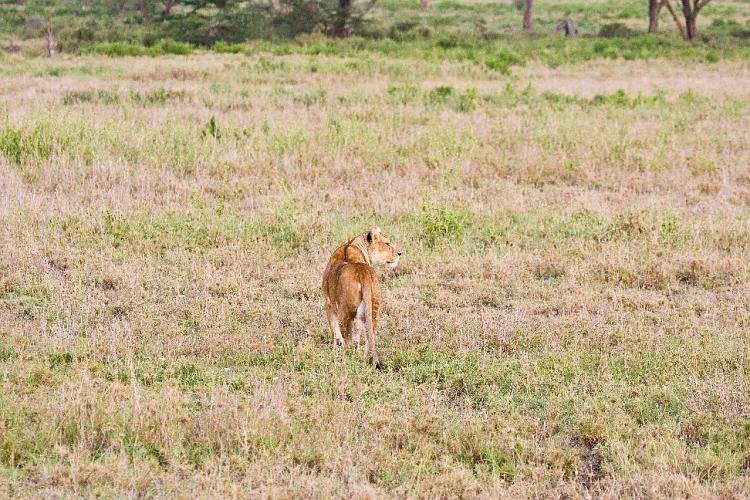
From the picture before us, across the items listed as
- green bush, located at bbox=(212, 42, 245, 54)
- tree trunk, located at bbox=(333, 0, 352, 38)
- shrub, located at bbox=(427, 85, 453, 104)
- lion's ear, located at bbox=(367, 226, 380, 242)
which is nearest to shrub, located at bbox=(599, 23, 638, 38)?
tree trunk, located at bbox=(333, 0, 352, 38)

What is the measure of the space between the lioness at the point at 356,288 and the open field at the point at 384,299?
0.75 feet

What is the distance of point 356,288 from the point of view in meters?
6.47

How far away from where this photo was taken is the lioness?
6461 mm

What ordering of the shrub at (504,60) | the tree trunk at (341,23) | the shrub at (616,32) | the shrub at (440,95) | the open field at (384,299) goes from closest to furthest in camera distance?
the open field at (384,299), the shrub at (440,95), the shrub at (504,60), the tree trunk at (341,23), the shrub at (616,32)

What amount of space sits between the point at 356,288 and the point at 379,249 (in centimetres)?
73

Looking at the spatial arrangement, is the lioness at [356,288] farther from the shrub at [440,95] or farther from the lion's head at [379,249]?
the shrub at [440,95]

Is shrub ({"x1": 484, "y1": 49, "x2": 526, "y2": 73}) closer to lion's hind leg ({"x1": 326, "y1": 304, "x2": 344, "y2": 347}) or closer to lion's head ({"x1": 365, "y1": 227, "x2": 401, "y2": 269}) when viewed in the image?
lion's head ({"x1": 365, "y1": 227, "x2": 401, "y2": 269})

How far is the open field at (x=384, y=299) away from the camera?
5.16 meters

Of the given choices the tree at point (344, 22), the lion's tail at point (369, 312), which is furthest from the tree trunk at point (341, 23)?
the lion's tail at point (369, 312)

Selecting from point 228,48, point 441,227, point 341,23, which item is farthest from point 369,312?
point 341,23

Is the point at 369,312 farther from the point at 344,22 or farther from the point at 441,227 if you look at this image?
the point at 344,22

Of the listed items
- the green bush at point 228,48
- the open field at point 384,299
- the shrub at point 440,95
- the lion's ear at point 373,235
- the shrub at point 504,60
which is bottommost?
the open field at point 384,299

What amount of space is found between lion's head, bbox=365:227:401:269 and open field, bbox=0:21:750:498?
62 cm

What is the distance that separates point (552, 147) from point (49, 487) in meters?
10.6
